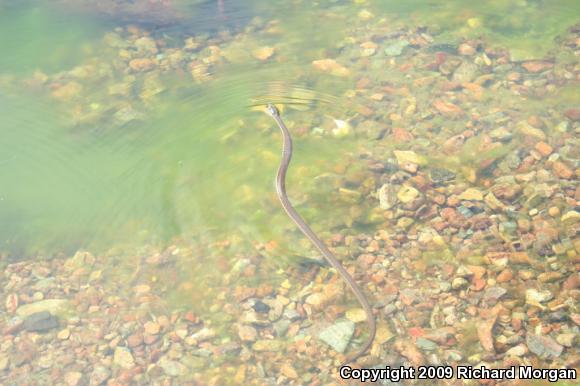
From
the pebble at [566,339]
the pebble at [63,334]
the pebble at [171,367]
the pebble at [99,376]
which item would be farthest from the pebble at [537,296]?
the pebble at [63,334]

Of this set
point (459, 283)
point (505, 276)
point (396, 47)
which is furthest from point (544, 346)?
point (396, 47)

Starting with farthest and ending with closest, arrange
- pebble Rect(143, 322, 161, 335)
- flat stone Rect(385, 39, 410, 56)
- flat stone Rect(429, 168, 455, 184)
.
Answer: flat stone Rect(385, 39, 410, 56) → flat stone Rect(429, 168, 455, 184) → pebble Rect(143, 322, 161, 335)

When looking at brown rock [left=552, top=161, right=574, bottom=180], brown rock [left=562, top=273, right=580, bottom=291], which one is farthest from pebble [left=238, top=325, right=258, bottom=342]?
brown rock [left=552, top=161, right=574, bottom=180]

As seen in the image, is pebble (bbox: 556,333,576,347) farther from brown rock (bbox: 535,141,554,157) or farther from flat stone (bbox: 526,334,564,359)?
brown rock (bbox: 535,141,554,157)

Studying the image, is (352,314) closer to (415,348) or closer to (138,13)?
(415,348)

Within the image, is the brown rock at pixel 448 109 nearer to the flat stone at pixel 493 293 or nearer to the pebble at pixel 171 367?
the flat stone at pixel 493 293

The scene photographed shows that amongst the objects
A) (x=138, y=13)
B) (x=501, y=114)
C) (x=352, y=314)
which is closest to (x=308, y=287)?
(x=352, y=314)

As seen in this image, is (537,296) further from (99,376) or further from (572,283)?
(99,376)
